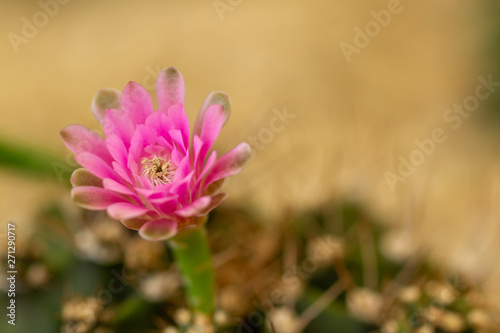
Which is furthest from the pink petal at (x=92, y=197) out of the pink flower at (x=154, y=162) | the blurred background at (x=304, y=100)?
the blurred background at (x=304, y=100)

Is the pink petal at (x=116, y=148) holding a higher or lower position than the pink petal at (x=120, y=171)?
higher

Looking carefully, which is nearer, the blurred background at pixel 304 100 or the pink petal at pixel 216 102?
the pink petal at pixel 216 102

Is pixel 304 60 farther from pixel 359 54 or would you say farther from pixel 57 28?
pixel 57 28

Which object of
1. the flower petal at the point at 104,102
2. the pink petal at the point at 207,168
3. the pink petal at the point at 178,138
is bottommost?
the pink petal at the point at 207,168

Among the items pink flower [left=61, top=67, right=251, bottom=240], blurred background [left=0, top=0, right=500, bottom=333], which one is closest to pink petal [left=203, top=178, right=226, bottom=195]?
pink flower [left=61, top=67, right=251, bottom=240]

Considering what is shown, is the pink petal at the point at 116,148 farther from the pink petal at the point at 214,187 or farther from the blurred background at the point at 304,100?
the blurred background at the point at 304,100

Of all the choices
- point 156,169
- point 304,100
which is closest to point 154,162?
point 156,169
